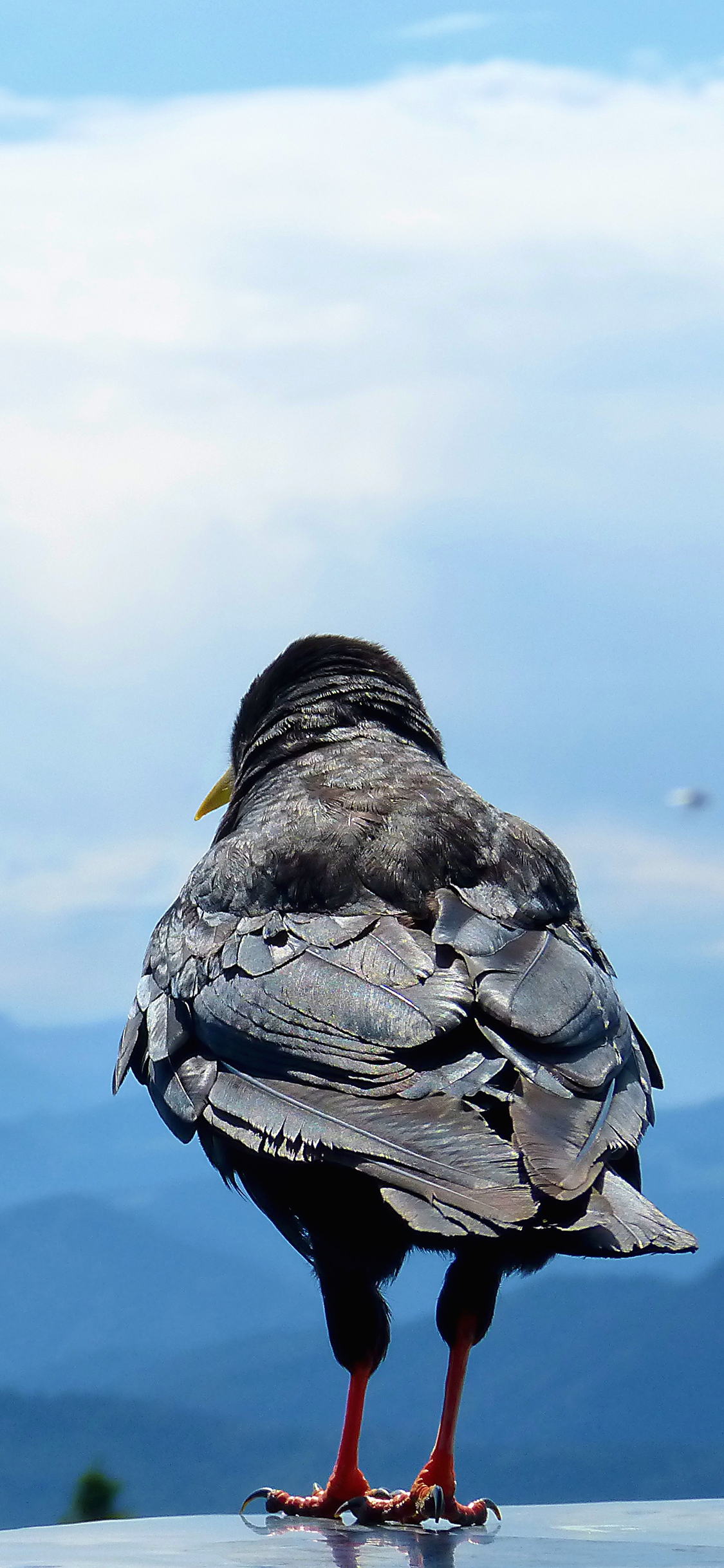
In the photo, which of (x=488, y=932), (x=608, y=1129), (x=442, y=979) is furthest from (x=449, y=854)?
(x=608, y=1129)

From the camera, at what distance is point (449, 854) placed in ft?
17.9

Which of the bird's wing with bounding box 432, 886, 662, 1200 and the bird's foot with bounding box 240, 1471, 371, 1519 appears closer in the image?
the bird's wing with bounding box 432, 886, 662, 1200

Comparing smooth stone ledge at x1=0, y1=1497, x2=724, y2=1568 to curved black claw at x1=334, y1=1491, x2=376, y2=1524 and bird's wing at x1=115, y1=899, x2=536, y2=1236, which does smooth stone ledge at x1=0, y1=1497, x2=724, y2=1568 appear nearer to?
curved black claw at x1=334, y1=1491, x2=376, y2=1524

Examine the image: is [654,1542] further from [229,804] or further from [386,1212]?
[229,804]

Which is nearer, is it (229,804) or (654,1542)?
(654,1542)

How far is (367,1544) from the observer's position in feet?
14.7

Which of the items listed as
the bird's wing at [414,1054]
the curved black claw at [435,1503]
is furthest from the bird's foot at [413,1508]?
the bird's wing at [414,1054]

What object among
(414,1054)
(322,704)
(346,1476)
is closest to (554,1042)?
(414,1054)

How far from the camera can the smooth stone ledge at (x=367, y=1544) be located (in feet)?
13.5

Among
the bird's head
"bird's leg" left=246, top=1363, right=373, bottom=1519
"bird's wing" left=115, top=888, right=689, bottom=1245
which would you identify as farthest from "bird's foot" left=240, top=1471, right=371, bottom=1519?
the bird's head

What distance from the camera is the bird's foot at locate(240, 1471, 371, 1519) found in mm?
5184

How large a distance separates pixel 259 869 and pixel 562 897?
45.1 inches

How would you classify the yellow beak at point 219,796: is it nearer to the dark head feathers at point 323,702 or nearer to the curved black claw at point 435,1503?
the dark head feathers at point 323,702

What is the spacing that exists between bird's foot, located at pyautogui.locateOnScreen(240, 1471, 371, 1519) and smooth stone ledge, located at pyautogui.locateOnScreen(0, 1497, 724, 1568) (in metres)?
0.08
